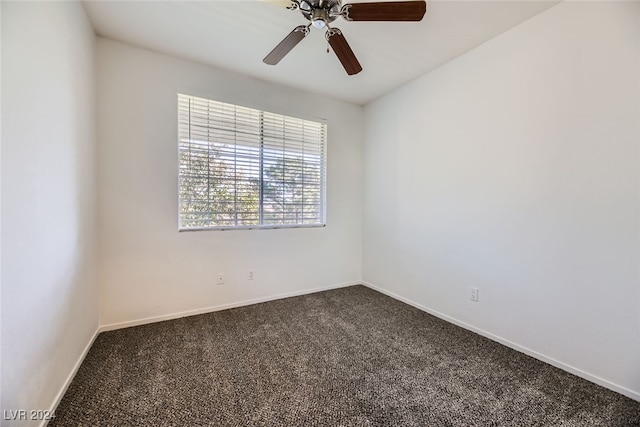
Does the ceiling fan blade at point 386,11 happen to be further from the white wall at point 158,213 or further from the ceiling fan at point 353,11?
the white wall at point 158,213

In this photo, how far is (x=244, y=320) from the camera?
8.42ft

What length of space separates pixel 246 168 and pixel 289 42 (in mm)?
1474

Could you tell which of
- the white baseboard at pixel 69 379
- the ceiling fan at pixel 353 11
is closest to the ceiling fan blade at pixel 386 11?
the ceiling fan at pixel 353 11

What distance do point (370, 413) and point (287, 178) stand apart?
2.45 m

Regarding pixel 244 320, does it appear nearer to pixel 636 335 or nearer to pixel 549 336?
pixel 549 336

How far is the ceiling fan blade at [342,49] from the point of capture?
165 cm

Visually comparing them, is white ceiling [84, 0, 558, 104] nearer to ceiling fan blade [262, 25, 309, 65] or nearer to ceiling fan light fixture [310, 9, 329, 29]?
ceiling fan blade [262, 25, 309, 65]

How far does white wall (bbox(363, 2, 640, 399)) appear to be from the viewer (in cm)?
160

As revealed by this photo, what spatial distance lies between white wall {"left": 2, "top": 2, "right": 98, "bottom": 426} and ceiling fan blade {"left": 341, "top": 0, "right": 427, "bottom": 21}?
1588mm

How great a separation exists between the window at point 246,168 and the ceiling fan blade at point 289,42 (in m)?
1.07

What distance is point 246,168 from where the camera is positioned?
9.59 ft

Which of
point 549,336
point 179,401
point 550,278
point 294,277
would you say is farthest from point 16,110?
point 549,336

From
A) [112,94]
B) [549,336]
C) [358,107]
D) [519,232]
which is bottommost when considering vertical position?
[549,336]

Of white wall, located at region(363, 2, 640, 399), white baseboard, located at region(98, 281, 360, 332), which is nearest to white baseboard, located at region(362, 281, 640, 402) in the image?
white wall, located at region(363, 2, 640, 399)
